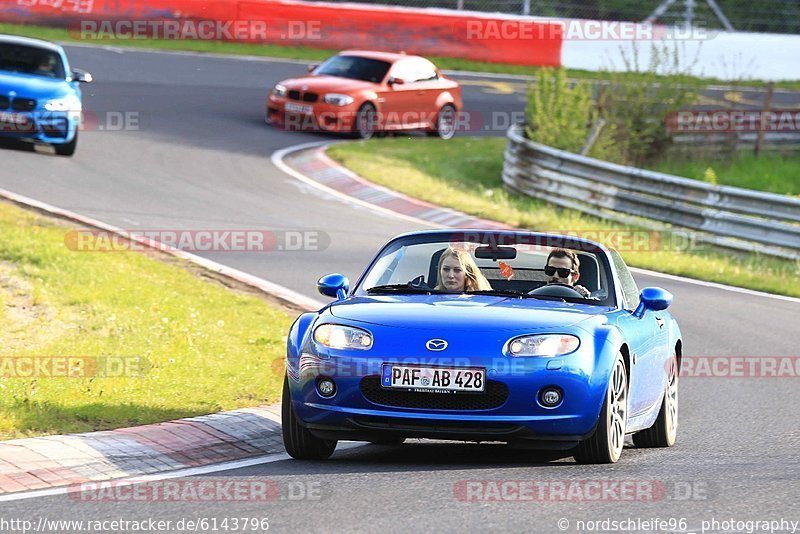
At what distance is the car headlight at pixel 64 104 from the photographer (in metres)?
21.5

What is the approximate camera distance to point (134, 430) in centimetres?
861

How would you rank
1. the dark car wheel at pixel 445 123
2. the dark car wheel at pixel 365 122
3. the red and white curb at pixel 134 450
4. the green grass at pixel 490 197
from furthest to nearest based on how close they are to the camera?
the dark car wheel at pixel 445 123
the dark car wheel at pixel 365 122
the green grass at pixel 490 197
the red and white curb at pixel 134 450

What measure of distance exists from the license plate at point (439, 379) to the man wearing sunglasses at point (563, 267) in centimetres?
161

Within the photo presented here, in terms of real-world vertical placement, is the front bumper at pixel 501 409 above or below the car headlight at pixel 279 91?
above

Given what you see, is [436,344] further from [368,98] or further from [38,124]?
[368,98]

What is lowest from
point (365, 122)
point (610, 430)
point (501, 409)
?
point (365, 122)

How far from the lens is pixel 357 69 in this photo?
94.6 ft

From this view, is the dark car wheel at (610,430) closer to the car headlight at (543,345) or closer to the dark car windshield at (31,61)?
the car headlight at (543,345)

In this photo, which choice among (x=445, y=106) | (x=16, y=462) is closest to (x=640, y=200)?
(x=445, y=106)

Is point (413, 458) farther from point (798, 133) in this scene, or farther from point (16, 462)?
point (798, 133)

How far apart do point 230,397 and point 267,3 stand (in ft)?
88.1

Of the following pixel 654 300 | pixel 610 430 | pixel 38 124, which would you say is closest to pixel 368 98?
pixel 38 124

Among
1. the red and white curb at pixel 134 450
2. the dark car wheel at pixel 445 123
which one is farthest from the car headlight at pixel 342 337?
the dark car wheel at pixel 445 123

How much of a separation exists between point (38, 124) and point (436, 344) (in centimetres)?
1501
